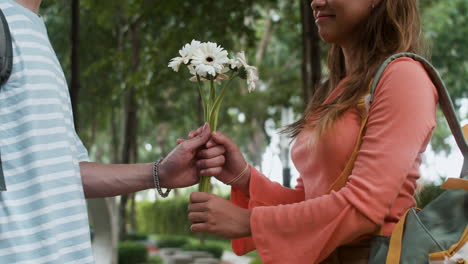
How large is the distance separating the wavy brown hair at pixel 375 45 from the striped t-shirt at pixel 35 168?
74 centimetres

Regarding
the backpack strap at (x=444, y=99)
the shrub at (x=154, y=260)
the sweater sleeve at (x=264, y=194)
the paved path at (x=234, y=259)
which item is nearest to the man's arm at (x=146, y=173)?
the sweater sleeve at (x=264, y=194)

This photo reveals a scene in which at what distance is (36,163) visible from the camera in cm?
137

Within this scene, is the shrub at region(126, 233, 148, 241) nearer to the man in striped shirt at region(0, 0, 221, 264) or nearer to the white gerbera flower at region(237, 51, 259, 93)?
the white gerbera flower at region(237, 51, 259, 93)

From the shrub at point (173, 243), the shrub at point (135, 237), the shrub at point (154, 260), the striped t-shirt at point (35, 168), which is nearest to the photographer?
the striped t-shirt at point (35, 168)

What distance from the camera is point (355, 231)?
156cm

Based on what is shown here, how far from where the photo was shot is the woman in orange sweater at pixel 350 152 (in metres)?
1.53

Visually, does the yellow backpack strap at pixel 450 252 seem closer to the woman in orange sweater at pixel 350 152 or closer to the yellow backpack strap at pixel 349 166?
the woman in orange sweater at pixel 350 152

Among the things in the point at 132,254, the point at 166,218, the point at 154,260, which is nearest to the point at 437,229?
the point at 132,254

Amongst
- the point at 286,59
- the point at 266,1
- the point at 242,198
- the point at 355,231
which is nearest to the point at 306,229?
the point at 355,231

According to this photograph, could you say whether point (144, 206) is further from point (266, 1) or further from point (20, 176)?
point (20, 176)

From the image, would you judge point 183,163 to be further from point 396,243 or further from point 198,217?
point 396,243

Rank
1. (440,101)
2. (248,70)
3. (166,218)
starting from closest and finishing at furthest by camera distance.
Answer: (440,101)
(248,70)
(166,218)

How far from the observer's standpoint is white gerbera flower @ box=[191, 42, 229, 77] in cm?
179

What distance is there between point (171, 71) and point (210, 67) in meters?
5.49
